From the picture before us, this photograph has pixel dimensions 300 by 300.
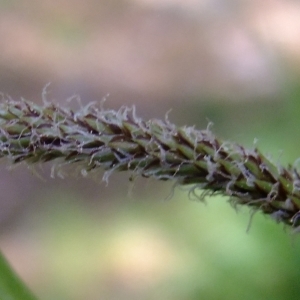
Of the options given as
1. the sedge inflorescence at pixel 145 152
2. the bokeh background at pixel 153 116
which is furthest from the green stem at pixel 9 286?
the bokeh background at pixel 153 116

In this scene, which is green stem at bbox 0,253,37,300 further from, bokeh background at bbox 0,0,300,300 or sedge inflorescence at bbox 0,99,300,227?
bokeh background at bbox 0,0,300,300

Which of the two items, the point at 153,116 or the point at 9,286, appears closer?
the point at 9,286

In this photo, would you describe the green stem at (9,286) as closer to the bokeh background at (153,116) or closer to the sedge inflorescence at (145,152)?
the sedge inflorescence at (145,152)

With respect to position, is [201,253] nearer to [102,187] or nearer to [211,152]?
[102,187]

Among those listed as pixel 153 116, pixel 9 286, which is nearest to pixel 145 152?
pixel 9 286

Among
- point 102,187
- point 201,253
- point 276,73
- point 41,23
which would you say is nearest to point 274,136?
point 276,73

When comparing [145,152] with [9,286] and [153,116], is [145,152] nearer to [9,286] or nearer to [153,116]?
[9,286]
